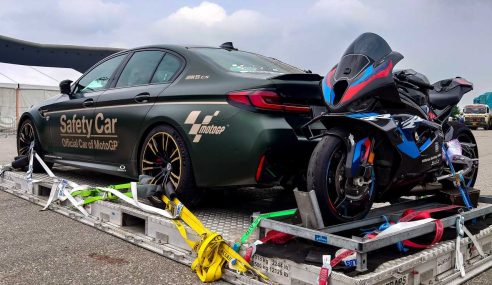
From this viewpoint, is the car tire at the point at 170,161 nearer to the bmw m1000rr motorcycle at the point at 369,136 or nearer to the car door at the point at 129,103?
the car door at the point at 129,103

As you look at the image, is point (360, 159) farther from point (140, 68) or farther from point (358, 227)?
point (140, 68)

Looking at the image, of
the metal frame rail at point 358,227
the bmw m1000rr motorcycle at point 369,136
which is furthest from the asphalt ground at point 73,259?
the bmw m1000rr motorcycle at point 369,136

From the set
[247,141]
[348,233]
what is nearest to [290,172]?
[247,141]

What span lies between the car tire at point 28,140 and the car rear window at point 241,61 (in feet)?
9.54

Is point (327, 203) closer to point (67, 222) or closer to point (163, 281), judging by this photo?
point (163, 281)

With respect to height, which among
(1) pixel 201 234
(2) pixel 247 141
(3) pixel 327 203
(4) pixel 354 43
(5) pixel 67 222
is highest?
(4) pixel 354 43

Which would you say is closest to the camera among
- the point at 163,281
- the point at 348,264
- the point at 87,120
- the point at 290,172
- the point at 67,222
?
the point at 348,264

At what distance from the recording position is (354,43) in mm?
3090

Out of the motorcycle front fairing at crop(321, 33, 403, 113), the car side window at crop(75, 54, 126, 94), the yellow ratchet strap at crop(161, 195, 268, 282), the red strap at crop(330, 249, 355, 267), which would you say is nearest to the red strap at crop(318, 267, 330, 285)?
the red strap at crop(330, 249, 355, 267)

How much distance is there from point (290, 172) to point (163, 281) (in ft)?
3.97

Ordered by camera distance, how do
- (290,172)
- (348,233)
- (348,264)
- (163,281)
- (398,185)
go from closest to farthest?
(348,264)
(163,281)
(348,233)
(398,185)
(290,172)

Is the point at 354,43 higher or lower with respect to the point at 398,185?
higher

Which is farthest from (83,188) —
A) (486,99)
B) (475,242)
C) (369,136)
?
(486,99)

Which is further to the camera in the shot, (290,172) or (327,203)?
(290,172)
